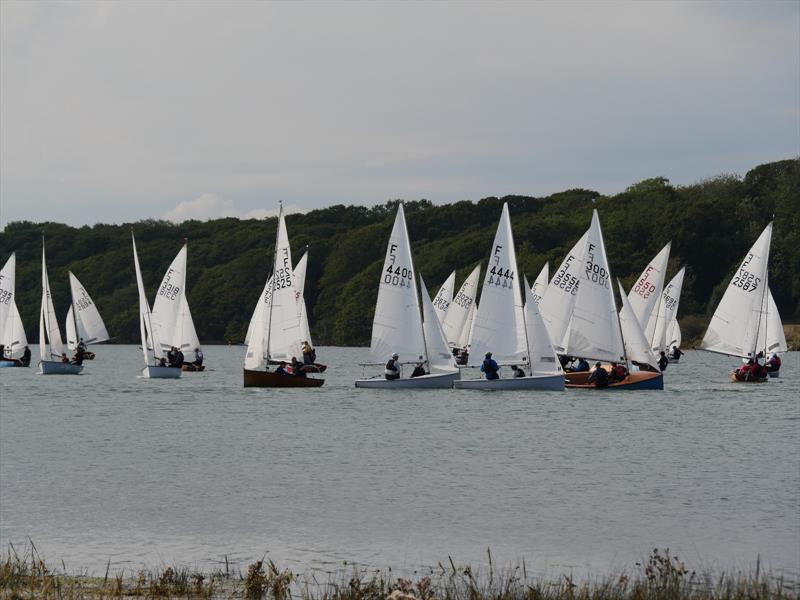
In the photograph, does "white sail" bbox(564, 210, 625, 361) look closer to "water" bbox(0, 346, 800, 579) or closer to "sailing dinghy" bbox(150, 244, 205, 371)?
"water" bbox(0, 346, 800, 579)

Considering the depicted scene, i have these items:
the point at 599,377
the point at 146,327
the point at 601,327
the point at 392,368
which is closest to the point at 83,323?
the point at 146,327

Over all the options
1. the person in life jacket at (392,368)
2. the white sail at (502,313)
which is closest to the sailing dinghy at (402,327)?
the person in life jacket at (392,368)

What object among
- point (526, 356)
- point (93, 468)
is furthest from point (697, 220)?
point (93, 468)

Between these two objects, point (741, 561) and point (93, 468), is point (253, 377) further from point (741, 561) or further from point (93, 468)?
point (741, 561)

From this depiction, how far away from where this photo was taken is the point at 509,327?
151ft

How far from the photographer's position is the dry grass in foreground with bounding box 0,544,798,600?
12945 mm

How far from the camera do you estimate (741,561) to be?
17359 mm

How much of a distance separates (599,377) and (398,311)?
780cm

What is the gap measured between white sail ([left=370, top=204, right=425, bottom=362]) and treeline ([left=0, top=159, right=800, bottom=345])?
68195 millimetres

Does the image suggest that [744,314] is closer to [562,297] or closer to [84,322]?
[562,297]

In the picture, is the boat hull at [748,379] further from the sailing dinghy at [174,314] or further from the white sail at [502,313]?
the sailing dinghy at [174,314]

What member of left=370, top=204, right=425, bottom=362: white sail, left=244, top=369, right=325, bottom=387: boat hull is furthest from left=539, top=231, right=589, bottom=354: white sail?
left=244, top=369, right=325, bottom=387: boat hull

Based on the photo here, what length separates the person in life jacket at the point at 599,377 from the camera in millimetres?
46406

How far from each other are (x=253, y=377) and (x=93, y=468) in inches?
767
